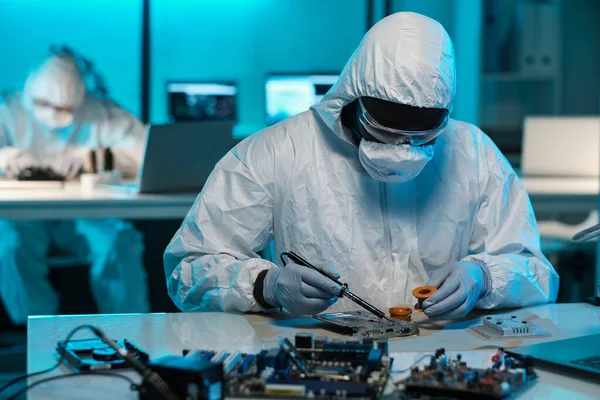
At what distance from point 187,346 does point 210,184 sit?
474 mm

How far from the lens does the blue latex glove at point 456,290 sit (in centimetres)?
134

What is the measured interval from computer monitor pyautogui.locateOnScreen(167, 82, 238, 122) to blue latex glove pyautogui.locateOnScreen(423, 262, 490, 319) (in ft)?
13.0

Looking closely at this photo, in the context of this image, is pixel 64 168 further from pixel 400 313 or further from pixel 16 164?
pixel 400 313

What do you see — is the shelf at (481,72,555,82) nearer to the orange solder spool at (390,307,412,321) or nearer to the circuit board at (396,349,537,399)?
the orange solder spool at (390,307,412,321)

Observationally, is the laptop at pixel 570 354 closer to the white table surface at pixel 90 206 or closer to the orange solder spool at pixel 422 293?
the orange solder spool at pixel 422 293

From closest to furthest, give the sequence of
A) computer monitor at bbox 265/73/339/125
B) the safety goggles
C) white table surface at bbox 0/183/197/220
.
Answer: the safety goggles, white table surface at bbox 0/183/197/220, computer monitor at bbox 265/73/339/125

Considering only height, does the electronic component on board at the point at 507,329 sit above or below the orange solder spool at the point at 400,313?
below

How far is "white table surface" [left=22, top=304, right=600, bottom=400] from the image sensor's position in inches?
40.5

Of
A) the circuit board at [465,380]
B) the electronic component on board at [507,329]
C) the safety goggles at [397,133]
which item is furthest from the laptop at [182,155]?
the circuit board at [465,380]

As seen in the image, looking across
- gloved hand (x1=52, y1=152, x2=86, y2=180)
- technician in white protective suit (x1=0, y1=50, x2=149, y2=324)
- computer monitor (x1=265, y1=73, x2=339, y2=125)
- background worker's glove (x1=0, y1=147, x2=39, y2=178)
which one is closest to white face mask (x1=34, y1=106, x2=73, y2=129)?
technician in white protective suit (x1=0, y1=50, x2=149, y2=324)

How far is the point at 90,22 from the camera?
17.7ft

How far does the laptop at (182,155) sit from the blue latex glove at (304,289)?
1.60m

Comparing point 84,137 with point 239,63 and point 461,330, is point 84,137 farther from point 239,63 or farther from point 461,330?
point 461,330

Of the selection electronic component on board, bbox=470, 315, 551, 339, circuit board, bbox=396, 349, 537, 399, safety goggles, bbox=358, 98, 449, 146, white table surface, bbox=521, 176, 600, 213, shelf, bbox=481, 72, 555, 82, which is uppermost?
shelf, bbox=481, 72, 555, 82
